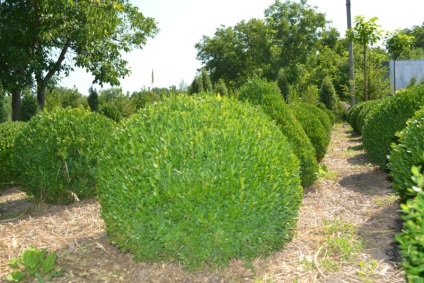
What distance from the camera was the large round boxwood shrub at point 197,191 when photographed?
371 centimetres

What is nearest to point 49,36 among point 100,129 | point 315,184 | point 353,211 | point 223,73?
point 100,129

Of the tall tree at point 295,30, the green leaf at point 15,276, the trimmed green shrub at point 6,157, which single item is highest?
the tall tree at point 295,30

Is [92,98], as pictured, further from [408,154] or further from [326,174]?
[408,154]

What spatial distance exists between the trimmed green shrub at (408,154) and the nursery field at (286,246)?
641 mm

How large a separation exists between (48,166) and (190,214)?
3443mm

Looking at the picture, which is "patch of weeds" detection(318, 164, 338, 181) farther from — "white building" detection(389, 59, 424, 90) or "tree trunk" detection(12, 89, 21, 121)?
"white building" detection(389, 59, 424, 90)

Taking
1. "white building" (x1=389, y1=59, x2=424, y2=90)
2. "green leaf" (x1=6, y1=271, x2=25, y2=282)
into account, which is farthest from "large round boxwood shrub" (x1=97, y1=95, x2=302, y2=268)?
"white building" (x1=389, y1=59, x2=424, y2=90)

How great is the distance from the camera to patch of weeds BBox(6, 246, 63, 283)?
4.04 meters

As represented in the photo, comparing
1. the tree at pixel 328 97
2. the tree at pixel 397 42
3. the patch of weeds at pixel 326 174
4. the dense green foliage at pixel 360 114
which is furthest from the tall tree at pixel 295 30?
the patch of weeds at pixel 326 174

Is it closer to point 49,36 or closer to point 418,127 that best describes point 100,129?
point 418,127

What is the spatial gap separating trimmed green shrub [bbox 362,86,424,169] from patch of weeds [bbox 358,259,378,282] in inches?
159

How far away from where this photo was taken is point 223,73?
5438 centimetres

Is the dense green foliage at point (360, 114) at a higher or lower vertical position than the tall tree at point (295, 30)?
lower

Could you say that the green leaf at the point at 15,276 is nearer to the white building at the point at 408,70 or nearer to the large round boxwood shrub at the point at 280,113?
the large round boxwood shrub at the point at 280,113
